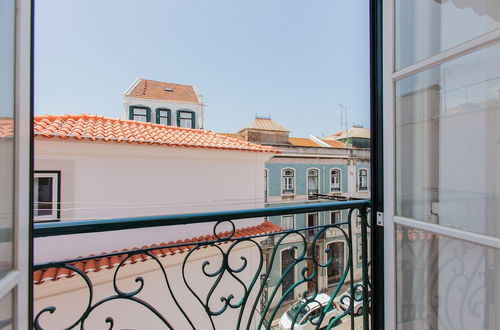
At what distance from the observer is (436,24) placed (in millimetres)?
771

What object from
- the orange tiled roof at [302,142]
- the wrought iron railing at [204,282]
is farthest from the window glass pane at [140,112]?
the wrought iron railing at [204,282]

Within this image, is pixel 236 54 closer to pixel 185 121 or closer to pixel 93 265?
pixel 185 121

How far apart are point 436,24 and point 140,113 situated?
33.5 ft

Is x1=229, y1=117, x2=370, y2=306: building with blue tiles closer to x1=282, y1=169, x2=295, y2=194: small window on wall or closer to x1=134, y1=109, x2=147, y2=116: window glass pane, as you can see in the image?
x1=282, y1=169, x2=295, y2=194: small window on wall

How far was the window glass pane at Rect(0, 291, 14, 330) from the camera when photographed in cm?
50

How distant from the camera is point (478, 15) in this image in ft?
2.16

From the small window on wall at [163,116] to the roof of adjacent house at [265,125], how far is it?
12.7 feet

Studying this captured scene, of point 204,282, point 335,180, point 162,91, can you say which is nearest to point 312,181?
point 335,180

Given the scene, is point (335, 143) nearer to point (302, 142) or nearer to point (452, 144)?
point (302, 142)

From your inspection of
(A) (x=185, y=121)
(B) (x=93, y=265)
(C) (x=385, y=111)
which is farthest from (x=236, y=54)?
(C) (x=385, y=111)

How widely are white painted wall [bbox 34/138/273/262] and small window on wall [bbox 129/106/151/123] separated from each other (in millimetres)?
5718

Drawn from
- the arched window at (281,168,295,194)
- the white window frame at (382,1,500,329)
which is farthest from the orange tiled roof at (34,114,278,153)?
the arched window at (281,168,295,194)

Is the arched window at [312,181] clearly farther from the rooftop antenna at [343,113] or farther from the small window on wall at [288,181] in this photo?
the rooftop antenna at [343,113]

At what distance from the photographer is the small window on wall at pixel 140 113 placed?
30.6ft
